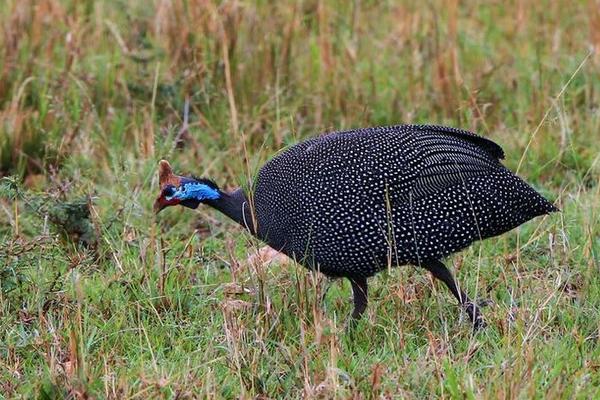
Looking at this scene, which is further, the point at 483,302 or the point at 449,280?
the point at 483,302

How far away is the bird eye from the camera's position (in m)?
4.13

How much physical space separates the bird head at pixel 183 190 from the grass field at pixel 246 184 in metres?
0.15

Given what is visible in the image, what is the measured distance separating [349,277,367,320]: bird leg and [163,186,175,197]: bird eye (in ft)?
2.19

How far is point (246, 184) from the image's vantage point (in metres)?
4.09

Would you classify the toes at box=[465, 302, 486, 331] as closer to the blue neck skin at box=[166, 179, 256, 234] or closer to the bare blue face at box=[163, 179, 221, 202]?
the blue neck skin at box=[166, 179, 256, 234]

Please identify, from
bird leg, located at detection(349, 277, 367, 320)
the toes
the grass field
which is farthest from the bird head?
the toes

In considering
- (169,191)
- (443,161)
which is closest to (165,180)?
(169,191)

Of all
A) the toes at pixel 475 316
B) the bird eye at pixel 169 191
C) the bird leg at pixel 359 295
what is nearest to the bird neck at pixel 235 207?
the bird eye at pixel 169 191

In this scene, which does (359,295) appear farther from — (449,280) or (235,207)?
(235,207)

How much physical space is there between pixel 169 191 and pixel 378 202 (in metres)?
0.72

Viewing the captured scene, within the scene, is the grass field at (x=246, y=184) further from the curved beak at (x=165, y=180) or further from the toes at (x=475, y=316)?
the curved beak at (x=165, y=180)

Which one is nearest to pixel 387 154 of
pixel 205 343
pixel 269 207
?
pixel 269 207

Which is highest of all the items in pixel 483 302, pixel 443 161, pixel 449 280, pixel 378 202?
pixel 443 161

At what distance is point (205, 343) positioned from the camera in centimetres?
388
